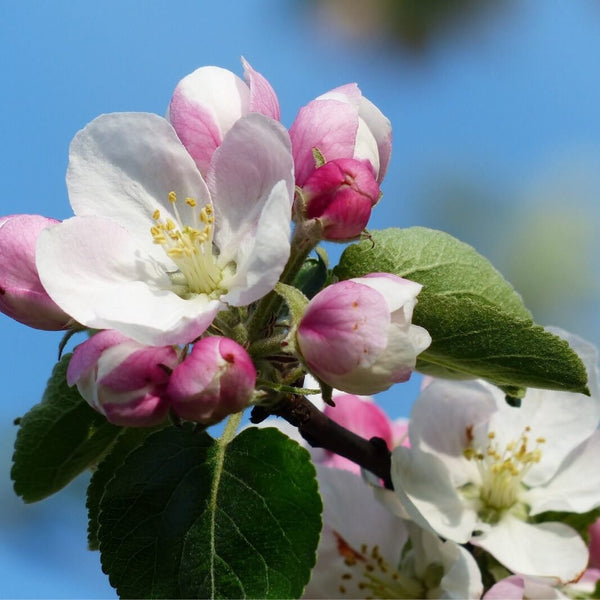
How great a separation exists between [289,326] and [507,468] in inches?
26.8

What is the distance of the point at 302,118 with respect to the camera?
1353 mm

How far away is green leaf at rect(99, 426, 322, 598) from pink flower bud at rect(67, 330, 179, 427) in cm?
13

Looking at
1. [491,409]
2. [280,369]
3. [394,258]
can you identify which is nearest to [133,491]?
[280,369]

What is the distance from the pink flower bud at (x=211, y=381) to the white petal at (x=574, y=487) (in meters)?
0.82

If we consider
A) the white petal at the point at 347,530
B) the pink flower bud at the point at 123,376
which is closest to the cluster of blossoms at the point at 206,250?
the pink flower bud at the point at 123,376

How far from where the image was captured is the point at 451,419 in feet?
5.80

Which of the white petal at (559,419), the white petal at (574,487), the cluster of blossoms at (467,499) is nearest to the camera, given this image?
the cluster of blossoms at (467,499)

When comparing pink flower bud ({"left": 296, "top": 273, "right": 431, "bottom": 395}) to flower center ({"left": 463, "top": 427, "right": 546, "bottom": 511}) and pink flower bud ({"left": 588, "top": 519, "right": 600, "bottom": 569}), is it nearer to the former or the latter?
flower center ({"left": 463, "top": 427, "right": 546, "bottom": 511})

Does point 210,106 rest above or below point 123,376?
above

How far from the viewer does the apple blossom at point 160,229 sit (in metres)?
1.23

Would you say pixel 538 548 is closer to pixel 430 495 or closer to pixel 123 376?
pixel 430 495

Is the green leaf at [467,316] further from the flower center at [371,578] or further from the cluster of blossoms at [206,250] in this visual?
the flower center at [371,578]

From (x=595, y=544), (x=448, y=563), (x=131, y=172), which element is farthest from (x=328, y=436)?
(x=595, y=544)

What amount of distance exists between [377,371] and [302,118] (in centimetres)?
38
